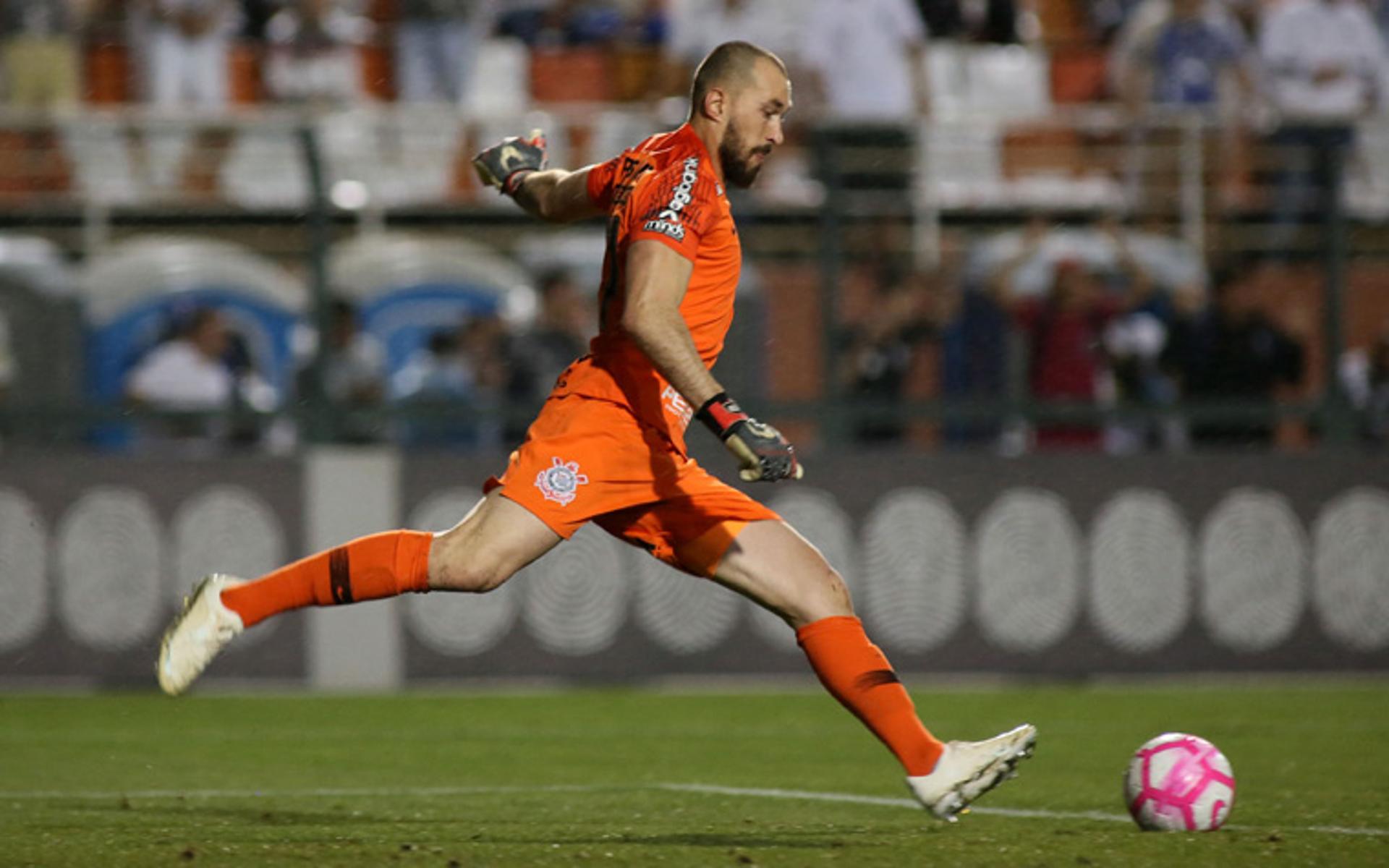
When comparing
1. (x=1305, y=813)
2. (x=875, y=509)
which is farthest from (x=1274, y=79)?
(x=1305, y=813)

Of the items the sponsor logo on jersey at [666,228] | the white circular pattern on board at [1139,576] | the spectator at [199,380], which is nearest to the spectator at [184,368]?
the spectator at [199,380]

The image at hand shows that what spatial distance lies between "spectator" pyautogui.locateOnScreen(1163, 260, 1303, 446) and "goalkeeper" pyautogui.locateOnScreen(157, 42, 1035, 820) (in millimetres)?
7254

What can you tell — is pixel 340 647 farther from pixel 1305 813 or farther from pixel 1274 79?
pixel 1274 79

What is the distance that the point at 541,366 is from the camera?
43.8 feet

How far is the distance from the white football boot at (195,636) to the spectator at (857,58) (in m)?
9.43

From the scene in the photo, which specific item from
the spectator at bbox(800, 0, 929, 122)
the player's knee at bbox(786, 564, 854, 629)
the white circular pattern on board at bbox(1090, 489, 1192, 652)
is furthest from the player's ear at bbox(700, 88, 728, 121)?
the spectator at bbox(800, 0, 929, 122)

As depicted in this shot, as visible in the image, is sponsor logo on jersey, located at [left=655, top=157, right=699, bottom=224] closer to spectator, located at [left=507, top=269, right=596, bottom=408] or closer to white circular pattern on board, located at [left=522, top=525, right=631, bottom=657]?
spectator, located at [left=507, top=269, right=596, bottom=408]

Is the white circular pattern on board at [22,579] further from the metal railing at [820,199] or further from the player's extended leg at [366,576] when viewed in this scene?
the player's extended leg at [366,576]

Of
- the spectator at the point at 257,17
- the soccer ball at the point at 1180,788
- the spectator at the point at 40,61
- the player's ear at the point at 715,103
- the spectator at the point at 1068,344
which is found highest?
the spectator at the point at 257,17

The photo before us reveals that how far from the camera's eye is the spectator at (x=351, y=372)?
13.2 m

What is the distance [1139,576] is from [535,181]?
279 inches

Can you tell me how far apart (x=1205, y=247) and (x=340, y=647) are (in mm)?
5760

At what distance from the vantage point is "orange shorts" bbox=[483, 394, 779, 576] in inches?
258

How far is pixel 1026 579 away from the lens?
44.2 feet
